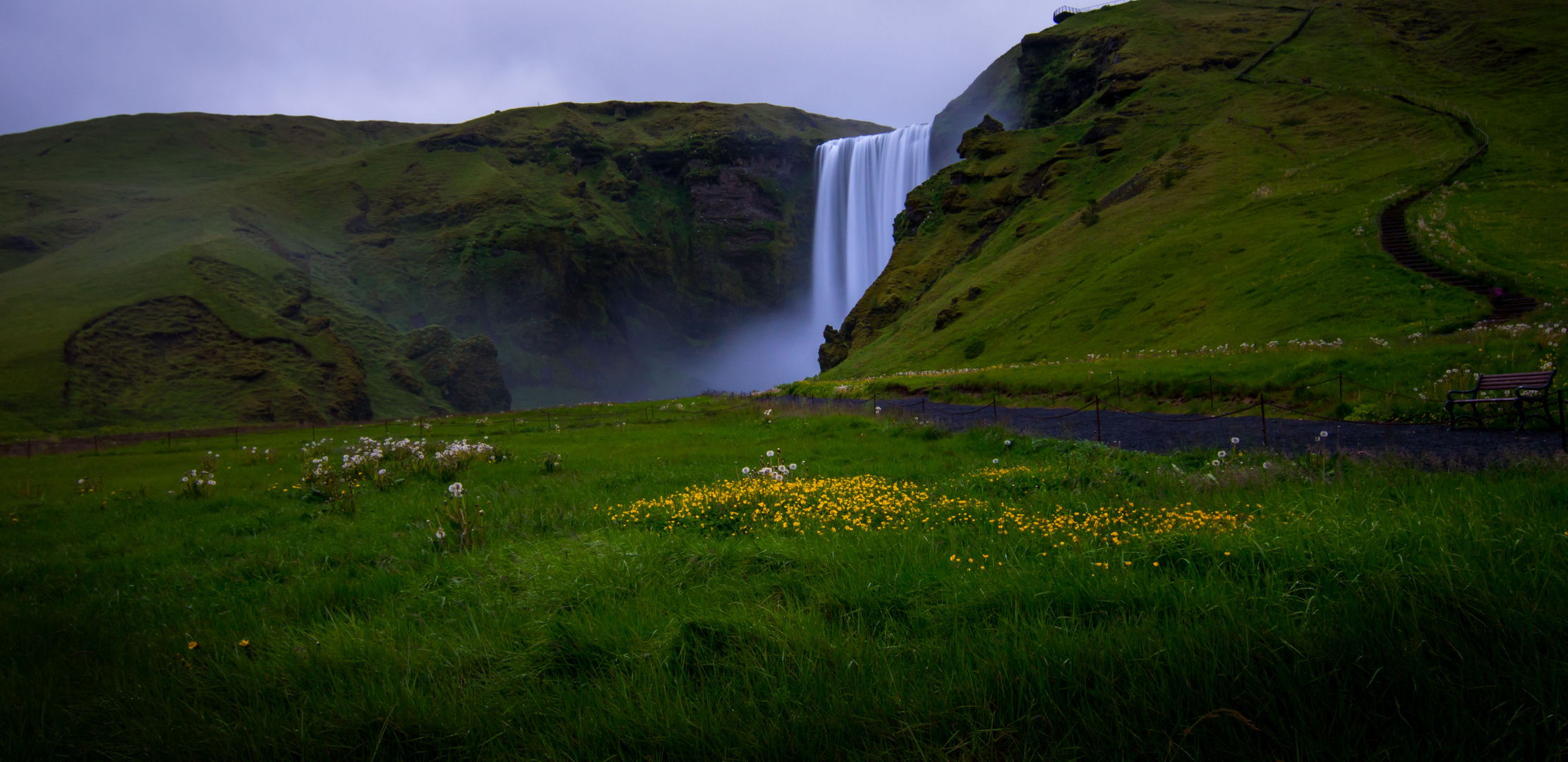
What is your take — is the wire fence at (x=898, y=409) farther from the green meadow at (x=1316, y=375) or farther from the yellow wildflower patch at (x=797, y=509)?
the yellow wildflower patch at (x=797, y=509)

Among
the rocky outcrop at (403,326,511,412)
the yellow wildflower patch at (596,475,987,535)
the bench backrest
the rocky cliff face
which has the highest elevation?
the rocky cliff face

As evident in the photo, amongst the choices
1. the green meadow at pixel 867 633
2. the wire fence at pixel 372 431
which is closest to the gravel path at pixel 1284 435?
the green meadow at pixel 867 633

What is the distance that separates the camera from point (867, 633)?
389cm

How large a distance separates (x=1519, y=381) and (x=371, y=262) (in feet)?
523

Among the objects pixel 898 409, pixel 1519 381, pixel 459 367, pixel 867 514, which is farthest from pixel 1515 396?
pixel 459 367

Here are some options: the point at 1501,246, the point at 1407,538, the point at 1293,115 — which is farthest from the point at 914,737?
the point at 1293,115

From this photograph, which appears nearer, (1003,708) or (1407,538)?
(1003,708)

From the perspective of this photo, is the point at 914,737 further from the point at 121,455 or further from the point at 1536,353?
the point at 121,455

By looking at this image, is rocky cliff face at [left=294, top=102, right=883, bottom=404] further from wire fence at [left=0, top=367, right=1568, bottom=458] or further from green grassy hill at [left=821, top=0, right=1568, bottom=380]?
wire fence at [left=0, top=367, right=1568, bottom=458]

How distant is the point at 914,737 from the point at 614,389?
16030cm

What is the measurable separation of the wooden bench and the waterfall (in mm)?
111683

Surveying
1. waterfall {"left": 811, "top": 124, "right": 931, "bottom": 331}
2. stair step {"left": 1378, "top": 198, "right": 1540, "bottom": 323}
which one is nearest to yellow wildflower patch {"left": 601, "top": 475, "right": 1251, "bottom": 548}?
stair step {"left": 1378, "top": 198, "right": 1540, "bottom": 323}

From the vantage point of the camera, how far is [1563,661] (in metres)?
2.69

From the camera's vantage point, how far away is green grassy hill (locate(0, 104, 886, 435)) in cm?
7700
